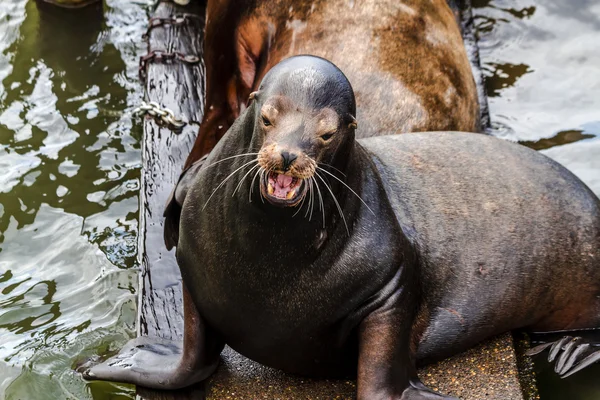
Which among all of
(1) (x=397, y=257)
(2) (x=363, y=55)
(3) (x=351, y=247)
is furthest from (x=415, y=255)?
(2) (x=363, y=55)

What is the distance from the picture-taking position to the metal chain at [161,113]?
6.00 m

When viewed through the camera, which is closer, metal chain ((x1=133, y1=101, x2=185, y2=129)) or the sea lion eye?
the sea lion eye

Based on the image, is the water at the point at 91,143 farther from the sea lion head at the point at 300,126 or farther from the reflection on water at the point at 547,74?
the sea lion head at the point at 300,126

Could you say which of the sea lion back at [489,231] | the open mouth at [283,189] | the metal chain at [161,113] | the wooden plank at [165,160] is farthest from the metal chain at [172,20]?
the open mouth at [283,189]

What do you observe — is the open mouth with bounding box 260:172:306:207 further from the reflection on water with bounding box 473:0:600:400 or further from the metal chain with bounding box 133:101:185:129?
the reflection on water with bounding box 473:0:600:400

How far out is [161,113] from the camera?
19.8 feet

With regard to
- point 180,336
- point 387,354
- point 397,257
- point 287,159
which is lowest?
point 180,336

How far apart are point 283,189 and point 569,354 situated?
201cm

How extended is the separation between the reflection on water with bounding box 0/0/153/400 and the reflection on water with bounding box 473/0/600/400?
2.59m

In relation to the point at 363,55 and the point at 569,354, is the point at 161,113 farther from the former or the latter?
the point at 569,354

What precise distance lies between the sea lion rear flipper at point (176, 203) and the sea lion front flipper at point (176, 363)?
79 cm

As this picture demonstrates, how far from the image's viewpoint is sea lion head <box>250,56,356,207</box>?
11.2ft

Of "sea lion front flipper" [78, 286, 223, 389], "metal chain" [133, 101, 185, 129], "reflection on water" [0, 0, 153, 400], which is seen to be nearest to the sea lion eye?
"sea lion front flipper" [78, 286, 223, 389]

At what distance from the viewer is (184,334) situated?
4125mm
